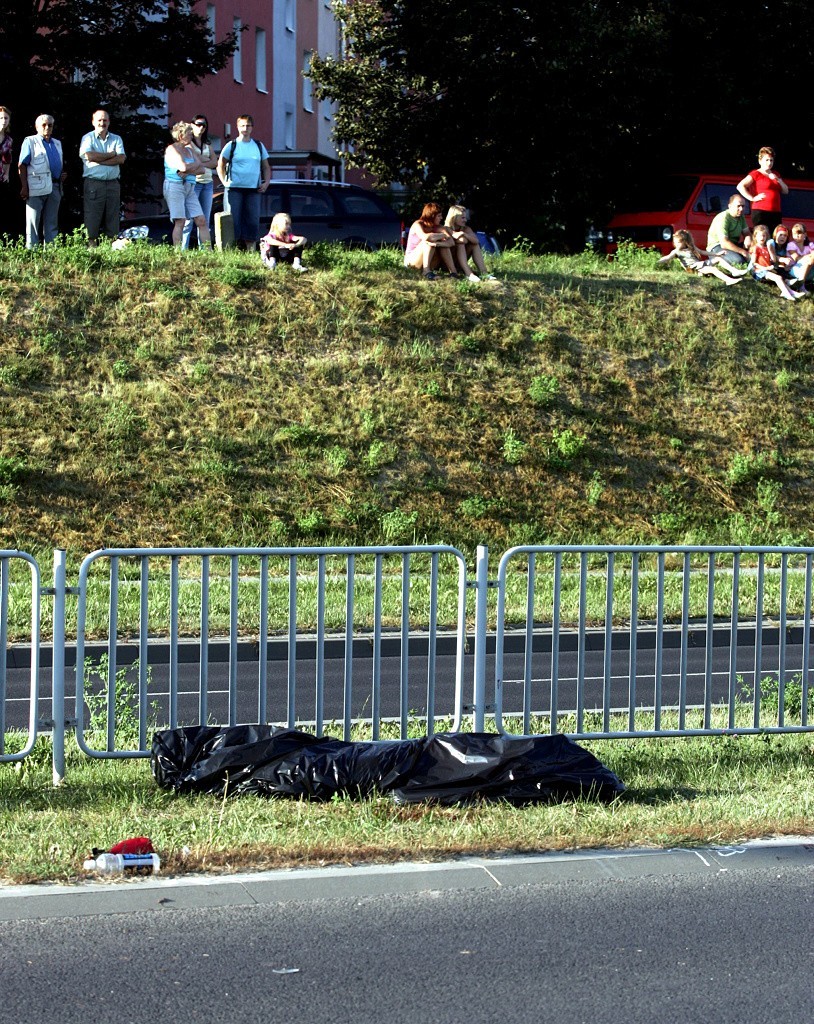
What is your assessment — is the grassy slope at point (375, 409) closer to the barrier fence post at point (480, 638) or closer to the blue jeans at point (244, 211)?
the blue jeans at point (244, 211)

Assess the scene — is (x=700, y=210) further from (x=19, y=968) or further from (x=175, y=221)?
(x=19, y=968)

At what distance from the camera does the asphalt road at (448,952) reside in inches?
180

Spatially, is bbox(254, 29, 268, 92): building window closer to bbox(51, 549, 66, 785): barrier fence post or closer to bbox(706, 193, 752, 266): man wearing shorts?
bbox(706, 193, 752, 266): man wearing shorts

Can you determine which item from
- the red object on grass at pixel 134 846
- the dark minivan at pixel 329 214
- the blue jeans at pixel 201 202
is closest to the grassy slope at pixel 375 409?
the blue jeans at pixel 201 202

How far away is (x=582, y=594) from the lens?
8039mm

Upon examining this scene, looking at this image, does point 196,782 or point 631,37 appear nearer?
point 196,782

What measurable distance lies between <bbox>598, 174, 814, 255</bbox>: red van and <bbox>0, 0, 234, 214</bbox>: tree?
963cm

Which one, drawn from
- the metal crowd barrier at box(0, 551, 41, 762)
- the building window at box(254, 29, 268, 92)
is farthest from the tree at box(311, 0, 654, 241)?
the metal crowd barrier at box(0, 551, 41, 762)

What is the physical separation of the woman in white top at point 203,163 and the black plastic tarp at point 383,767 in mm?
13550

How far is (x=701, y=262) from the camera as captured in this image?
22406mm

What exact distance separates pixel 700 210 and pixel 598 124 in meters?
4.02

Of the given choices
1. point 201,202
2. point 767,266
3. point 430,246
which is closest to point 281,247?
point 201,202

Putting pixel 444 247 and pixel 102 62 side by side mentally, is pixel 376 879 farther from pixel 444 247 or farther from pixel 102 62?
pixel 102 62

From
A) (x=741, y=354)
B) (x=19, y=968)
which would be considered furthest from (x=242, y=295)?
(x=19, y=968)
